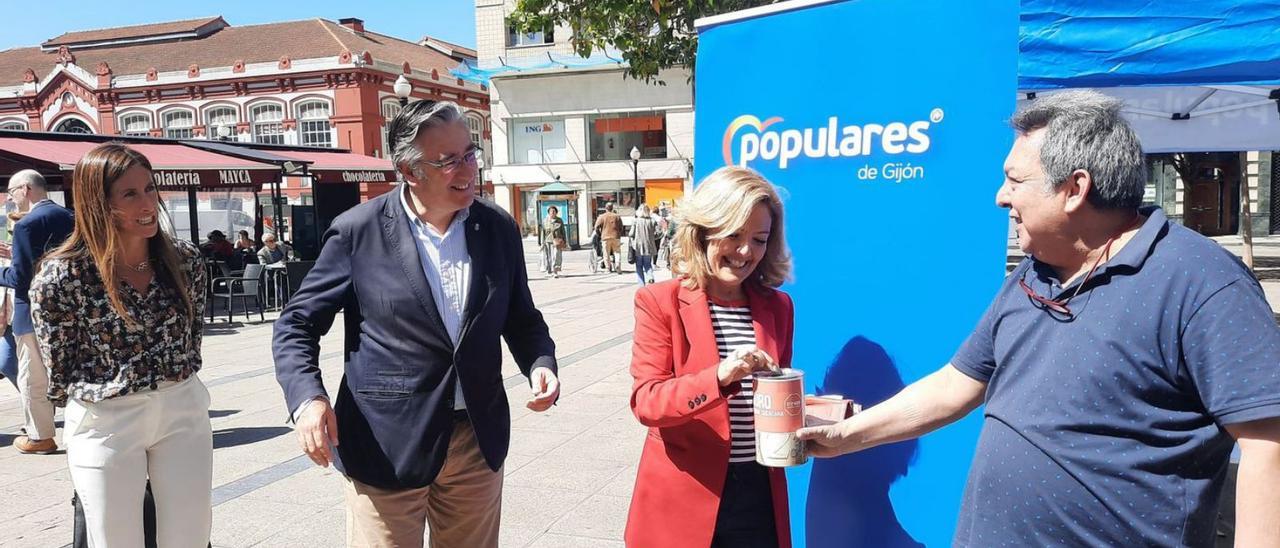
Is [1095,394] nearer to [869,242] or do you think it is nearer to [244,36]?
[869,242]

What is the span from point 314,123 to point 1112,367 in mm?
42597

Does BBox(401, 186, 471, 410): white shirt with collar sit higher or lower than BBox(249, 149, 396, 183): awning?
lower

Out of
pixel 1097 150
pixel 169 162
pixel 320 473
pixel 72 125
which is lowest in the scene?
pixel 320 473

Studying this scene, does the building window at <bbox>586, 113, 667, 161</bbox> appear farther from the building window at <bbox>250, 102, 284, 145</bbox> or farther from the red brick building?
the building window at <bbox>250, 102, 284, 145</bbox>

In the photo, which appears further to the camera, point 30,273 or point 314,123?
point 314,123

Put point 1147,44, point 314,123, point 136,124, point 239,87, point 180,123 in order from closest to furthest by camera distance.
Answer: point 1147,44
point 314,123
point 239,87
point 180,123
point 136,124

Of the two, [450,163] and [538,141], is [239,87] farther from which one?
[450,163]

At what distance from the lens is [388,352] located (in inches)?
90.5

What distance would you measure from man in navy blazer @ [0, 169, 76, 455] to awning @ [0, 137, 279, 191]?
6505mm

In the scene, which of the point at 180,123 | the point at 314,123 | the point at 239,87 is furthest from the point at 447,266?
the point at 180,123

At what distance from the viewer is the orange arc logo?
2735 mm

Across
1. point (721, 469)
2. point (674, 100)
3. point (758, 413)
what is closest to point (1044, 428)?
point (758, 413)

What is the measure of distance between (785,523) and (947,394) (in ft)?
1.86

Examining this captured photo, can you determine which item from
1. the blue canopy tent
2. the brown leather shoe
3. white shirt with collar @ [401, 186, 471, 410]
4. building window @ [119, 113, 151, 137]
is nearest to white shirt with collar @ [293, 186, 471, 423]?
white shirt with collar @ [401, 186, 471, 410]
